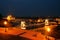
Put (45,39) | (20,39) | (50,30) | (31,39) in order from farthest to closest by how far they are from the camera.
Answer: (50,30)
(20,39)
(31,39)
(45,39)

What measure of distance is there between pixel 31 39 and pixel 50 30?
7430 mm

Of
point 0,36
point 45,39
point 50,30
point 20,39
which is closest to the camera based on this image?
point 45,39

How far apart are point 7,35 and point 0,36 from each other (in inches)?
9.7

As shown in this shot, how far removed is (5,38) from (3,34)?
522 mm

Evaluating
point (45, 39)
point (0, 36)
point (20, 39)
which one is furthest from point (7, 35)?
point (45, 39)

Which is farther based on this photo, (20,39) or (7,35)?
(7,35)

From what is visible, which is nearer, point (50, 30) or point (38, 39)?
point (38, 39)

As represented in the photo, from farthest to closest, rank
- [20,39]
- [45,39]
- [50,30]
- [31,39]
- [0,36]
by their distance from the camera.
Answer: [50,30], [0,36], [20,39], [31,39], [45,39]

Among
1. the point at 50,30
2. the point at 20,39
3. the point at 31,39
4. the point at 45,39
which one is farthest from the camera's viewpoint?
the point at 50,30

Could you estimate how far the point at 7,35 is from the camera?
18.2 feet

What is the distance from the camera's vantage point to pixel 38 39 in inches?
183

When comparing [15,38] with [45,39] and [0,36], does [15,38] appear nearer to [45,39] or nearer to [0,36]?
[0,36]

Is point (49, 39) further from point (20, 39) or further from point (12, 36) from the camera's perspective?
point (12, 36)

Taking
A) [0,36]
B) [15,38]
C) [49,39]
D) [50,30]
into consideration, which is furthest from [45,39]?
[50,30]
